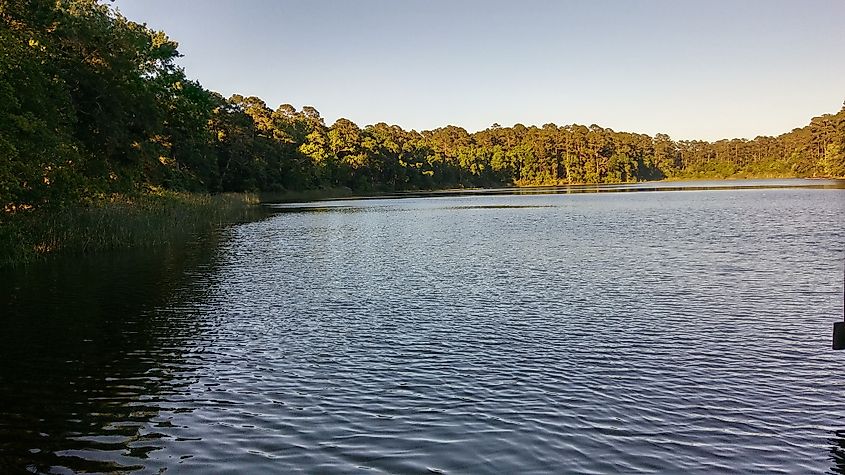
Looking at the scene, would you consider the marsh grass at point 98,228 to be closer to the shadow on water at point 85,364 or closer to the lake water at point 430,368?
the lake water at point 430,368

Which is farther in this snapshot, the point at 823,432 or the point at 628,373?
the point at 628,373

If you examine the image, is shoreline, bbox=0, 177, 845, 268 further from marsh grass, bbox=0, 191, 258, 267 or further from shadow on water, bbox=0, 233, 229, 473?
shadow on water, bbox=0, 233, 229, 473

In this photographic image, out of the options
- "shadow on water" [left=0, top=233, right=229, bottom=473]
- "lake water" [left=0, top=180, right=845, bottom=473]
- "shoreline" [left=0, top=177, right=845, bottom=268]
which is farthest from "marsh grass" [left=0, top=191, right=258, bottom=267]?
"shadow on water" [left=0, top=233, right=229, bottom=473]

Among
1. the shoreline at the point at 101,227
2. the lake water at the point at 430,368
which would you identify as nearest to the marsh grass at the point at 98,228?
the shoreline at the point at 101,227

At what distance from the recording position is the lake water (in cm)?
825

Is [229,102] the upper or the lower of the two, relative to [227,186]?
upper

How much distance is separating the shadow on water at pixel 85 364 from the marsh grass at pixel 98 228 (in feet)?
8.77

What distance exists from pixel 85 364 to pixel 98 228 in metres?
22.2

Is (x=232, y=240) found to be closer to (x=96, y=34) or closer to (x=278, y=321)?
(x=96, y=34)

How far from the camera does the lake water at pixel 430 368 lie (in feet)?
27.1

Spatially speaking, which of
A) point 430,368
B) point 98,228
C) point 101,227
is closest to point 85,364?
point 430,368

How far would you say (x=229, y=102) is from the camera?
3688 inches

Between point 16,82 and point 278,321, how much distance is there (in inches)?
607

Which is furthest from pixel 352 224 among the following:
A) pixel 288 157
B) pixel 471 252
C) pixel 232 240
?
pixel 288 157
